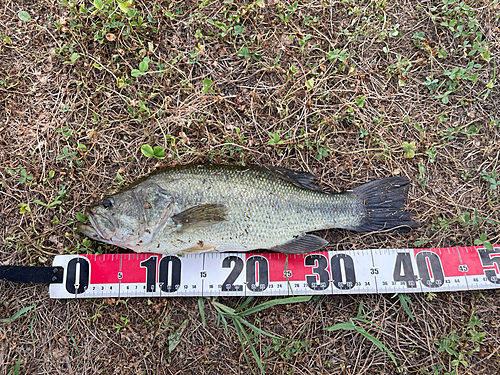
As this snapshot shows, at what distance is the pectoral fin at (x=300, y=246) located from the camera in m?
3.15

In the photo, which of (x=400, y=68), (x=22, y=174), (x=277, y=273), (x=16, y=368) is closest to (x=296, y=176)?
(x=277, y=273)

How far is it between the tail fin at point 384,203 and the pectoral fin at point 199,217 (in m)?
1.48

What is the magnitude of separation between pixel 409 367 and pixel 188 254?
262cm

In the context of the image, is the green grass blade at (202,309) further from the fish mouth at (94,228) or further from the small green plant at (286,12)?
the small green plant at (286,12)

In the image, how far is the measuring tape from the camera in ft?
10.5

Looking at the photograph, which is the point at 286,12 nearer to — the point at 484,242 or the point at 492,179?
the point at 492,179

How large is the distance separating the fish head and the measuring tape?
49 centimetres

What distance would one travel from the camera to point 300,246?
315cm

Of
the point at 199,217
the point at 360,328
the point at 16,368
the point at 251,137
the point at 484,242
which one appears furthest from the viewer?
the point at 251,137

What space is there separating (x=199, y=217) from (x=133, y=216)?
64 cm

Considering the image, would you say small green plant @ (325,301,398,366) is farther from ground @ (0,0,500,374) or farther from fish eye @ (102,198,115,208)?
fish eye @ (102,198,115,208)

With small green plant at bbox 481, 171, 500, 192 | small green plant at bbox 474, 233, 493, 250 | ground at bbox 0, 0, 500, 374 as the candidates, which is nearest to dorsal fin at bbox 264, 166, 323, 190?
ground at bbox 0, 0, 500, 374

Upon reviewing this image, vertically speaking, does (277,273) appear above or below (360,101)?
below

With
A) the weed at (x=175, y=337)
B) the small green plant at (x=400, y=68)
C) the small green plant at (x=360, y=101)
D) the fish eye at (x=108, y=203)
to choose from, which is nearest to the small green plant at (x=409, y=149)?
the small green plant at (x=360, y=101)
